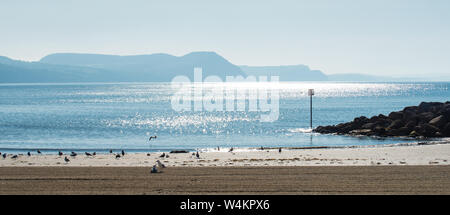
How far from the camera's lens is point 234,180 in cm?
1630

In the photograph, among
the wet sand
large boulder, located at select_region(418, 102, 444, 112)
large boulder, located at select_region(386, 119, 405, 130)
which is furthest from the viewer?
large boulder, located at select_region(418, 102, 444, 112)

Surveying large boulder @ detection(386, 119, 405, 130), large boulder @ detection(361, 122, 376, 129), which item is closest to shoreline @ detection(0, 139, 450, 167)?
large boulder @ detection(386, 119, 405, 130)

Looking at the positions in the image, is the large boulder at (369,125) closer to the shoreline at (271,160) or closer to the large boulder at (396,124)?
the large boulder at (396,124)

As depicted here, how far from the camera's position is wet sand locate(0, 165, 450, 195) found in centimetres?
1407

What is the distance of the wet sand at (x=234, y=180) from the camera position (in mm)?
14070

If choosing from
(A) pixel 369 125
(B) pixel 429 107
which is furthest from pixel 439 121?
(B) pixel 429 107

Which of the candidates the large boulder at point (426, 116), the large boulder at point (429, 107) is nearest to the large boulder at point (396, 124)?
the large boulder at point (426, 116)

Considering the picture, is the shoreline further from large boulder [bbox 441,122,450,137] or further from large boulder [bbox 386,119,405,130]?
large boulder [bbox 386,119,405,130]

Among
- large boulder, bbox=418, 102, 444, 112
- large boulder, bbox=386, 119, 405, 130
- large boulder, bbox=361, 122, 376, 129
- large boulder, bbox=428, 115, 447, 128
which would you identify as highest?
large boulder, bbox=418, 102, 444, 112

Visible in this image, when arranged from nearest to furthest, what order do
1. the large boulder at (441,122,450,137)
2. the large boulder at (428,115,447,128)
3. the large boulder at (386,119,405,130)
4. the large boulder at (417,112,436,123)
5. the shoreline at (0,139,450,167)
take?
the shoreline at (0,139,450,167) → the large boulder at (441,122,450,137) → the large boulder at (428,115,447,128) → the large boulder at (386,119,405,130) → the large boulder at (417,112,436,123)
